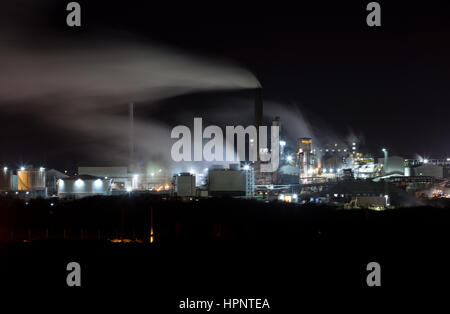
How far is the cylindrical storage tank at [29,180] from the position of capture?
92.5ft

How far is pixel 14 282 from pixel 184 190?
1626cm

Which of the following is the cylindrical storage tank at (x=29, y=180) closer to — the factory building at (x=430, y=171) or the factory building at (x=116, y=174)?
the factory building at (x=116, y=174)

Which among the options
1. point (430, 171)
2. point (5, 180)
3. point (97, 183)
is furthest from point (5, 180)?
point (430, 171)

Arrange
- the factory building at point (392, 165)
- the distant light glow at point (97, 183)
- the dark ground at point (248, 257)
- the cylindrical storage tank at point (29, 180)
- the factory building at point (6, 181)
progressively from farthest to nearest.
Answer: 1. the factory building at point (392, 165)
2. the cylindrical storage tank at point (29, 180)
3. the factory building at point (6, 181)
4. the distant light glow at point (97, 183)
5. the dark ground at point (248, 257)

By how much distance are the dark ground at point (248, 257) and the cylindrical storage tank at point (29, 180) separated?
8398mm

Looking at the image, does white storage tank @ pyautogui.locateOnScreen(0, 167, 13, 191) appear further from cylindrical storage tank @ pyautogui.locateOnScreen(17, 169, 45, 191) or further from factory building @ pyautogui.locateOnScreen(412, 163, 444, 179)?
factory building @ pyautogui.locateOnScreen(412, 163, 444, 179)

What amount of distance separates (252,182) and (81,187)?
10.9 meters

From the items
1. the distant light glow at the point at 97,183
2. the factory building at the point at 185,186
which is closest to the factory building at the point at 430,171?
the factory building at the point at 185,186

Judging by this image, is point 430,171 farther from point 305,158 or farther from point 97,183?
point 97,183

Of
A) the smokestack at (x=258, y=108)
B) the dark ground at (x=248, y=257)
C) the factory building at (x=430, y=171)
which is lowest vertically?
the dark ground at (x=248, y=257)

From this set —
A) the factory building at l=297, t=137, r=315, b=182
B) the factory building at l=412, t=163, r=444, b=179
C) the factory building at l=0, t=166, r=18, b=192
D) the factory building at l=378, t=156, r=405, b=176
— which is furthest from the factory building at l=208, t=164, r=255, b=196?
the factory building at l=412, t=163, r=444, b=179

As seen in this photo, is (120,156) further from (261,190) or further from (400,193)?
(400,193)

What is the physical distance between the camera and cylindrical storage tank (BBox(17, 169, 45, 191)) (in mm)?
28203

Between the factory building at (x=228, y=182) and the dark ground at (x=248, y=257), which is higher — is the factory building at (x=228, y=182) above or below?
above
